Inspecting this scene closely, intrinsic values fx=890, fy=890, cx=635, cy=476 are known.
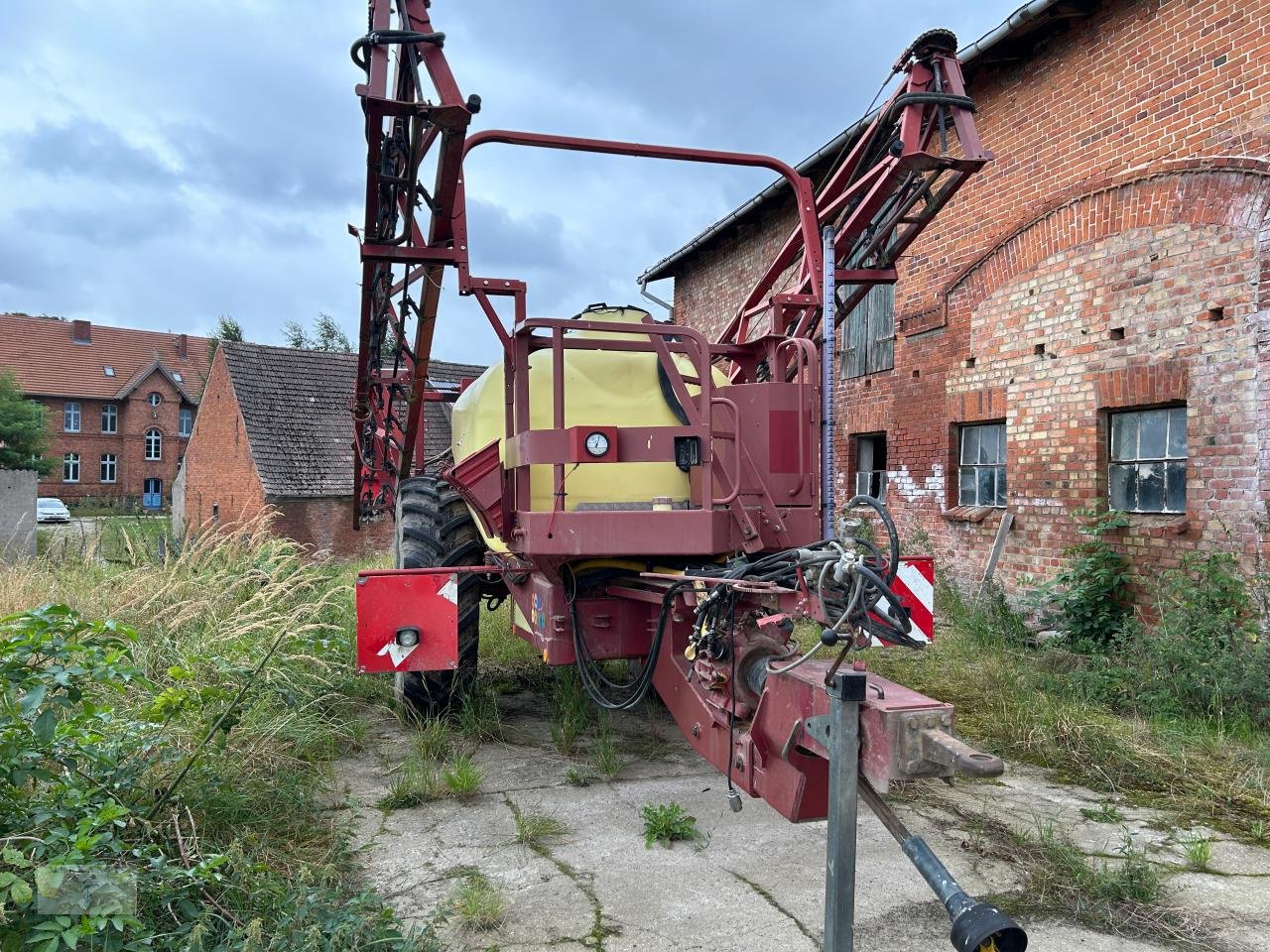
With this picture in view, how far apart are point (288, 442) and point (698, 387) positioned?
1638cm

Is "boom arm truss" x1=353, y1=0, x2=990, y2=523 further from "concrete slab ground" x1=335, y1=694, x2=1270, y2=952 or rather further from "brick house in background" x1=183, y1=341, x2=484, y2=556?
"brick house in background" x1=183, y1=341, x2=484, y2=556

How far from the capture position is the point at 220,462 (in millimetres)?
21578

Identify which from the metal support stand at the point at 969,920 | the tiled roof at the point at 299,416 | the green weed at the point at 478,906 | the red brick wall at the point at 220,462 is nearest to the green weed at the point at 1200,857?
the metal support stand at the point at 969,920

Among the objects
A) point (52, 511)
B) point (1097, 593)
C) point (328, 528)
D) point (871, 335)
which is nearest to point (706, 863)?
point (1097, 593)

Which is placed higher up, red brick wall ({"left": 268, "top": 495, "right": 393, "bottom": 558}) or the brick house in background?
the brick house in background

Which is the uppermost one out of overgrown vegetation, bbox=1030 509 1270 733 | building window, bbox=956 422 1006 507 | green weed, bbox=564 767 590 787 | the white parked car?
building window, bbox=956 422 1006 507

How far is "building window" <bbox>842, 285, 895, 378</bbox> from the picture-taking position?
32.8 ft

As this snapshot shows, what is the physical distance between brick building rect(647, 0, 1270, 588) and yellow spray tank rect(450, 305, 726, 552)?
3.73m

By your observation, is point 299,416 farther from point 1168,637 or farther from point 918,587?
point 1168,637

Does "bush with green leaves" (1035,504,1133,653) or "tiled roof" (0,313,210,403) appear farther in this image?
"tiled roof" (0,313,210,403)

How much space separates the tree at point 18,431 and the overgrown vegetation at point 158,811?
37.1m

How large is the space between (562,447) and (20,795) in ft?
7.01

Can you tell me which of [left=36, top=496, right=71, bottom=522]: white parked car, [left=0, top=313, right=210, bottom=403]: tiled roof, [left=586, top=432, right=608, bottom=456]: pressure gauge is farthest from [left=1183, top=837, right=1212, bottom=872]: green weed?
[left=0, top=313, right=210, bottom=403]: tiled roof

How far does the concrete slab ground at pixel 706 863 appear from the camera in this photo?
115 inches
